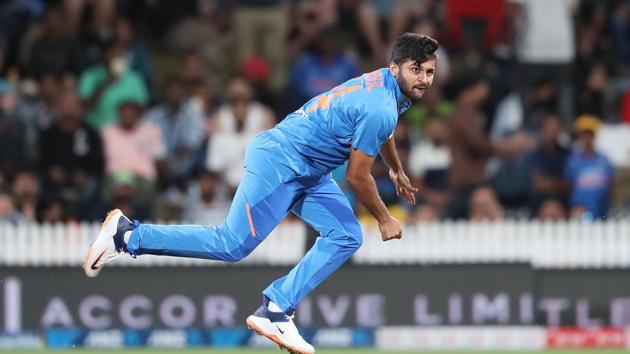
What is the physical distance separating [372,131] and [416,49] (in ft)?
1.93

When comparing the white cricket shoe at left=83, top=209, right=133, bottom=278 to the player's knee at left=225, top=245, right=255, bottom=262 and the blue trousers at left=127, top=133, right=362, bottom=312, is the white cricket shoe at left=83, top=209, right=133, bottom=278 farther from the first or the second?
the player's knee at left=225, top=245, right=255, bottom=262

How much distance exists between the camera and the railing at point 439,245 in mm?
14492

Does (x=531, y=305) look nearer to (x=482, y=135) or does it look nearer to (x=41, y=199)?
(x=482, y=135)

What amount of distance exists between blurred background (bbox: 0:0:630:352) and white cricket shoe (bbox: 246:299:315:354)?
3.95 meters

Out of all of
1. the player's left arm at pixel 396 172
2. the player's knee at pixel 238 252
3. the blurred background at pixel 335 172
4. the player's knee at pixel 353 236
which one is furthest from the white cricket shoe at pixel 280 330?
the blurred background at pixel 335 172

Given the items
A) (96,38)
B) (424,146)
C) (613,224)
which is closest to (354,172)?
(613,224)

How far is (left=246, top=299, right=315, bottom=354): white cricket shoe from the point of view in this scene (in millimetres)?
9922

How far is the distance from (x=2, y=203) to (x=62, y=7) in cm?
363

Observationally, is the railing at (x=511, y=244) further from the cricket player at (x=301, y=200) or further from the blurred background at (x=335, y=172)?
the cricket player at (x=301, y=200)

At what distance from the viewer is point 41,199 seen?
602 inches

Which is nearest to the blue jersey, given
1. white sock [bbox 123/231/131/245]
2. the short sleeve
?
the short sleeve

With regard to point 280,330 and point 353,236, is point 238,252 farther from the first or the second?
point 353,236

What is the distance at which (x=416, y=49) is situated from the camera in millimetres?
9617

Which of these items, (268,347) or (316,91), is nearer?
(268,347)
